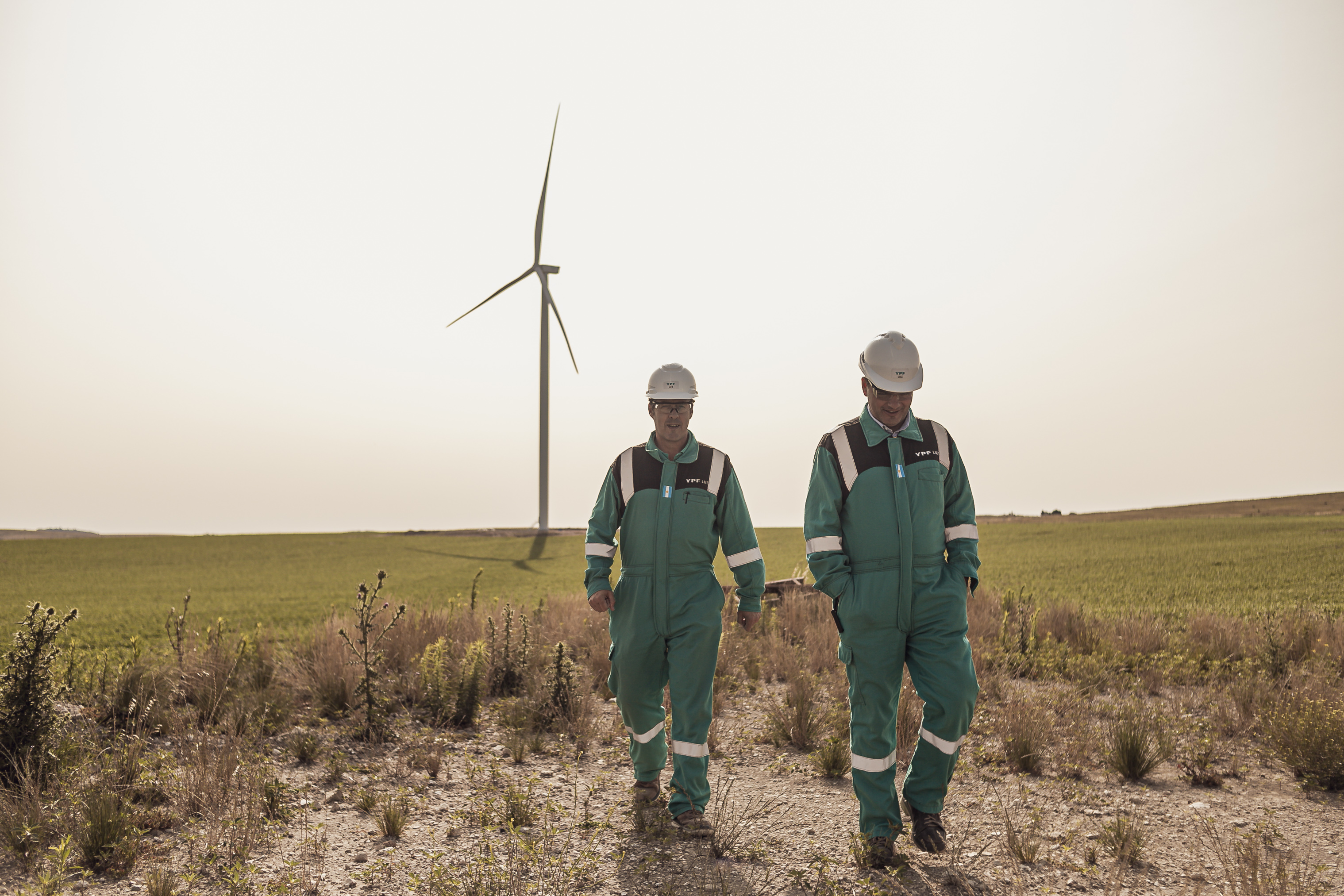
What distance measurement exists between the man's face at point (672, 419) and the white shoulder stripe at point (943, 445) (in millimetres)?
1560

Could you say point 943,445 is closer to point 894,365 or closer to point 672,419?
point 894,365

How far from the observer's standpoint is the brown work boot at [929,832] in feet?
14.9

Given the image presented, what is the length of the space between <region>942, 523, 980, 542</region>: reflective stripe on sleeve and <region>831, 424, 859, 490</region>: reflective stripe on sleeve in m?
0.66

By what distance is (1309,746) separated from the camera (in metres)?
5.84

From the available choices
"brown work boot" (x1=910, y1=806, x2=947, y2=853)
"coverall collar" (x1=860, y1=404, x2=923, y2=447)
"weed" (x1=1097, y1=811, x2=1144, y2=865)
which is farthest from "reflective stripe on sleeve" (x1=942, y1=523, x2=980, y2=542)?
"weed" (x1=1097, y1=811, x2=1144, y2=865)

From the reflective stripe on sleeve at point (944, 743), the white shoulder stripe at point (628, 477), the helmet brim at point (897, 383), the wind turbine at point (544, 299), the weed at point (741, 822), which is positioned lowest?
the weed at point (741, 822)

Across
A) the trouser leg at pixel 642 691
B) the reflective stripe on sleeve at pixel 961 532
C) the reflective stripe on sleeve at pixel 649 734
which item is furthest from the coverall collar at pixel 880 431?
the reflective stripe on sleeve at pixel 649 734

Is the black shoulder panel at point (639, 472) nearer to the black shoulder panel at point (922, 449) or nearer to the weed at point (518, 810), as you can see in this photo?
the black shoulder panel at point (922, 449)

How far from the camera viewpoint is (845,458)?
4762mm

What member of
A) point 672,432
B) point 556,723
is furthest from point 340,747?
point 672,432

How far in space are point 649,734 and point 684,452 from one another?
1.93m

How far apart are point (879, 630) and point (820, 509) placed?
0.76 meters

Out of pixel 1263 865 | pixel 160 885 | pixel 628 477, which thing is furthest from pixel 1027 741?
pixel 160 885

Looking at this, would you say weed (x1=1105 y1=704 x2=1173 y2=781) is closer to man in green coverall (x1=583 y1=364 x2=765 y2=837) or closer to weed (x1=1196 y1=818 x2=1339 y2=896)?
weed (x1=1196 y1=818 x2=1339 y2=896)
